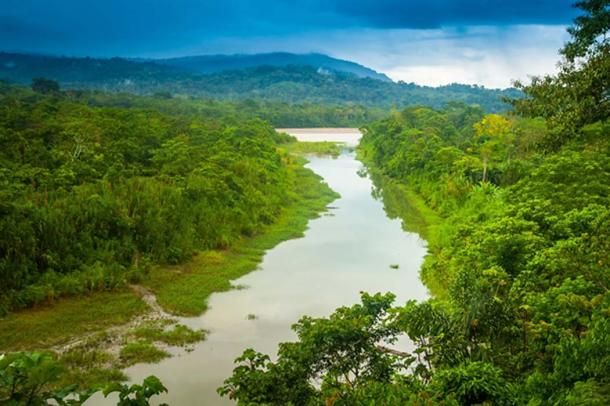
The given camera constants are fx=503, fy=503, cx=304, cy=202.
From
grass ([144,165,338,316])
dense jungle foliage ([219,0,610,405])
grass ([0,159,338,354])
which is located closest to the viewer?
dense jungle foliage ([219,0,610,405])

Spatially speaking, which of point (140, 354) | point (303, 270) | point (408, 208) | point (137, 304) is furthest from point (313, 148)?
point (140, 354)

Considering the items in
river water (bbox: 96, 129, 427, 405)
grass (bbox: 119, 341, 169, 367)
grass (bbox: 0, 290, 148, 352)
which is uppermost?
grass (bbox: 0, 290, 148, 352)

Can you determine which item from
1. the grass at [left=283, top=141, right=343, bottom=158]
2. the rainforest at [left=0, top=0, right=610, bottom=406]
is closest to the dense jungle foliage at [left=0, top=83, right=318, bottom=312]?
the rainforest at [left=0, top=0, right=610, bottom=406]

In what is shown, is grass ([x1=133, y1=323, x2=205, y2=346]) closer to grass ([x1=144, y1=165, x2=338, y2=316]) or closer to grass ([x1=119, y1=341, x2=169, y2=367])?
grass ([x1=119, y1=341, x2=169, y2=367])

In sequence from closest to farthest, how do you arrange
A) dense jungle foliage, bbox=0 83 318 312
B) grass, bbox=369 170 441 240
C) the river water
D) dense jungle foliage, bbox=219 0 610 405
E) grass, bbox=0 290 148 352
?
dense jungle foliage, bbox=219 0 610 405 → the river water → grass, bbox=0 290 148 352 → dense jungle foliage, bbox=0 83 318 312 → grass, bbox=369 170 441 240

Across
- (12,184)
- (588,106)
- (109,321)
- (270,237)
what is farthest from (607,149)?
(12,184)

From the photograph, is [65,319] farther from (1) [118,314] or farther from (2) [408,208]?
(2) [408,208]

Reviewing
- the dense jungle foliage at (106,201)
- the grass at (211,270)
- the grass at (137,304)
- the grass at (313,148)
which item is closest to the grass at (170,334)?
the grass at (137,304)
